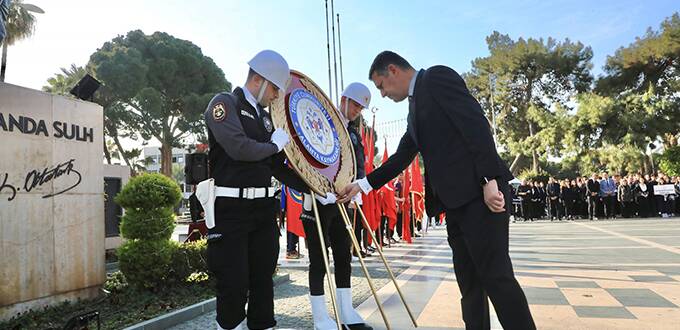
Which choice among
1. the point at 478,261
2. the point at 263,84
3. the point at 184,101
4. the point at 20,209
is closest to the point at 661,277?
the point at 478,261

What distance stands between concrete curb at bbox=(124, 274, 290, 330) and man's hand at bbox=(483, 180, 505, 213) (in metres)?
2.87

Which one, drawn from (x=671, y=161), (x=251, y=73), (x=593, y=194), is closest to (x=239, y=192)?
(x=251, y=73)

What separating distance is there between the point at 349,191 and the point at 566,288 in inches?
124

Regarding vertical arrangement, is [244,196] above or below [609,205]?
above

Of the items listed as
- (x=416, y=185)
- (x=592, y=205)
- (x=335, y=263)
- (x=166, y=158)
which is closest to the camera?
(x=335, y=263)

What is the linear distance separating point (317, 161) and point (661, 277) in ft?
15.2

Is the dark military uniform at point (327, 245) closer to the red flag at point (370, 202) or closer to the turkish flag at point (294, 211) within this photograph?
the turkish flag at point (294, 211)

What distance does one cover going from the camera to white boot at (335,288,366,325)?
3740mm

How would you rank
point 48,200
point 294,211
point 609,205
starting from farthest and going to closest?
1. point 609,205
2. point 294,211
3. point 48,200

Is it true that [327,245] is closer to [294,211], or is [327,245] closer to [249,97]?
[249,97]

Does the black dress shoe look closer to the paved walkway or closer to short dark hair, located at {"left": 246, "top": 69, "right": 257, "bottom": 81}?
the paved walkway

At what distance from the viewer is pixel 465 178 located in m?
2.56

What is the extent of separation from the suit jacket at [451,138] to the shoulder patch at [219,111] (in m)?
1.10

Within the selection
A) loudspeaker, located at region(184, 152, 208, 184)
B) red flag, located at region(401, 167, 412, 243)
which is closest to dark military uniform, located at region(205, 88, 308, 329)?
loudspeaker, located at region(184, 152, 208, 184)
